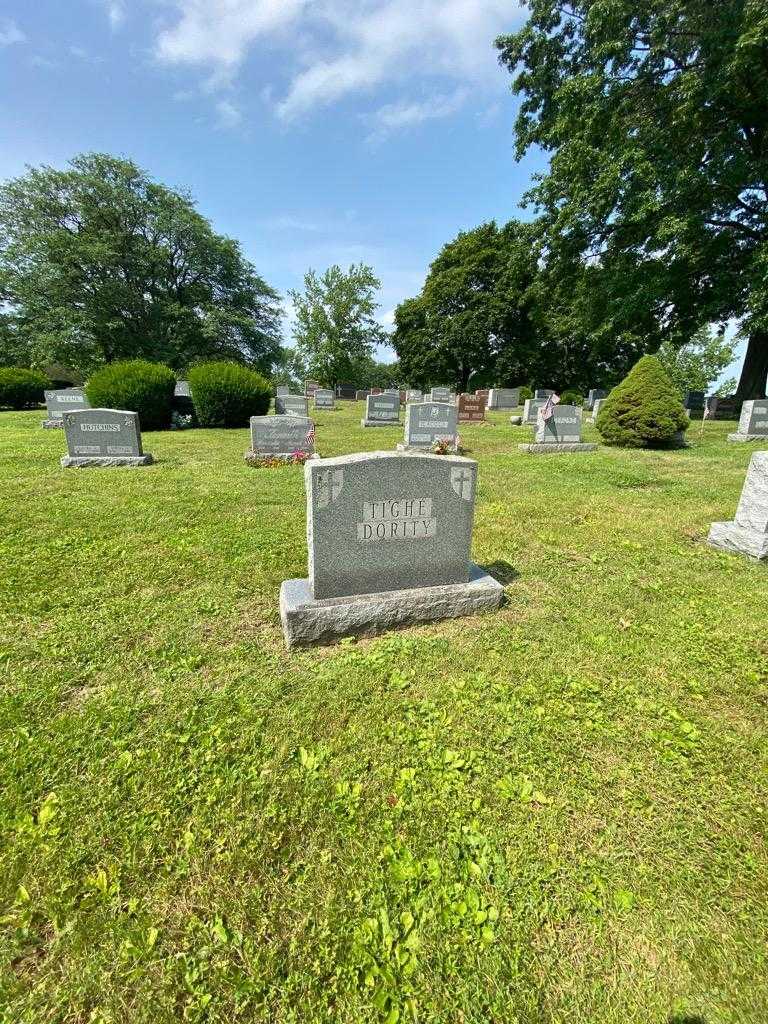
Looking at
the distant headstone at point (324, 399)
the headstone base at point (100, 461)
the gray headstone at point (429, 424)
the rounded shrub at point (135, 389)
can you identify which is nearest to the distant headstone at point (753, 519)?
the gray headstone at point (429, 424)

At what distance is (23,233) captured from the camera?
26.8 m

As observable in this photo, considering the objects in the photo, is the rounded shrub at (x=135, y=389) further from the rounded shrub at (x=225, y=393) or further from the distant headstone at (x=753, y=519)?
the distant headstone at (x=753, y=519)

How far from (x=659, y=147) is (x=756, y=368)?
901cm

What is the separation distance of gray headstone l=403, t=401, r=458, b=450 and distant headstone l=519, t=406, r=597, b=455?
1.87 meters

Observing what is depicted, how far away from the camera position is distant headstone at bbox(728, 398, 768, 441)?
11.8 metres

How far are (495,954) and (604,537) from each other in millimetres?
4193

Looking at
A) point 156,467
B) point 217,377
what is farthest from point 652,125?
point 156,467

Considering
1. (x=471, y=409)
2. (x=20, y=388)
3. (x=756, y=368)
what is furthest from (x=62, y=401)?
(x=756, y=368)

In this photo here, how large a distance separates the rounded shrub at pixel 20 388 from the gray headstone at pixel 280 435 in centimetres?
1660

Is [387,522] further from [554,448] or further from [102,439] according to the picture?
[554,448]

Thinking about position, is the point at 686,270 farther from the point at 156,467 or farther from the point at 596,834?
the point at 596,834

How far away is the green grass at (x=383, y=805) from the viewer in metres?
1.38

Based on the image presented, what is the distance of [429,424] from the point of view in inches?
438

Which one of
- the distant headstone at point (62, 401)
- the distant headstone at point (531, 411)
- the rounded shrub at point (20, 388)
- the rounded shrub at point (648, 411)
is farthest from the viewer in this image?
the rounded shrub at point (20, 388)
